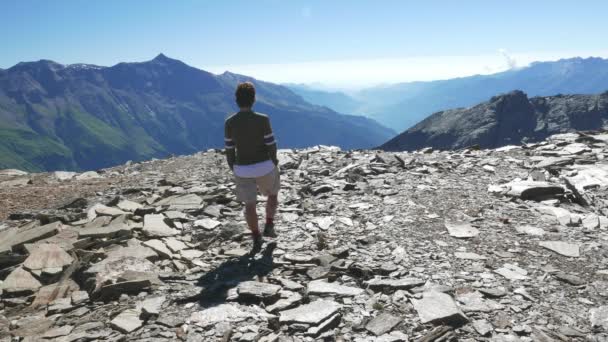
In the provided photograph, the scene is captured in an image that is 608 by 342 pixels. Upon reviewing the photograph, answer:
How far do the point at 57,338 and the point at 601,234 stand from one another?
1217 cm

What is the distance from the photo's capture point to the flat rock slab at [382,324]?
6357 mm

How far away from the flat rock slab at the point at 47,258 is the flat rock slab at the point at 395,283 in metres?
6.51

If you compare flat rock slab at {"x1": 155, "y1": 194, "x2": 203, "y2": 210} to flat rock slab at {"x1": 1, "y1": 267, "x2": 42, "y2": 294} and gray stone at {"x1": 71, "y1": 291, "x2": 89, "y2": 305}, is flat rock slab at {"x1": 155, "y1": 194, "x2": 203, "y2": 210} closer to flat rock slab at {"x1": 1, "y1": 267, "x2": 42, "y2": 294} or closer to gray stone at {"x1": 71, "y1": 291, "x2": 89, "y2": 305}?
flat rock slab at {"x1": 1, "y1": 267, "x2": 42, "y2": 294}

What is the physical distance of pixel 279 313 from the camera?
6.87 meters

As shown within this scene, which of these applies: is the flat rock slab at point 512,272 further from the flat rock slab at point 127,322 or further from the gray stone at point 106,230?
the gray stone at point 106,230

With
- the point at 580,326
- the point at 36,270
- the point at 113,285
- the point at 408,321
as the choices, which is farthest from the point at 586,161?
the point at 36,270

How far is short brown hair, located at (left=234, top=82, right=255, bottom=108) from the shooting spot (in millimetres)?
8820

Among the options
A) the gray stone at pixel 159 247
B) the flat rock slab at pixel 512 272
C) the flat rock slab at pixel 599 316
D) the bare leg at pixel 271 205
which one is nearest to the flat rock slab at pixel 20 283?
the gray stone at pixel 159 247

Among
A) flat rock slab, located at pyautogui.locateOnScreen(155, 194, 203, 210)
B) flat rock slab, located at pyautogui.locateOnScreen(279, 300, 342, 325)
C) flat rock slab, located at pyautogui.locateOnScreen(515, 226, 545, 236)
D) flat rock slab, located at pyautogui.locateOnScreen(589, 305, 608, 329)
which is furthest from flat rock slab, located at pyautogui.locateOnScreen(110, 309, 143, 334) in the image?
flat rock slab, located at pyautogui.locateOnScreen(515, 226, 545, 236)

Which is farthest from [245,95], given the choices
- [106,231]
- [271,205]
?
[106,231]

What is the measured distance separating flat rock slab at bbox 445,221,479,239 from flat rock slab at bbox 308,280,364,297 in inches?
159

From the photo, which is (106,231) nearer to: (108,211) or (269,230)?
(108,211)

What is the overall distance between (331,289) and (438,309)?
6.30ft

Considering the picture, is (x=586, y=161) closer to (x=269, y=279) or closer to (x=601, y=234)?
(x=601, y=234)
